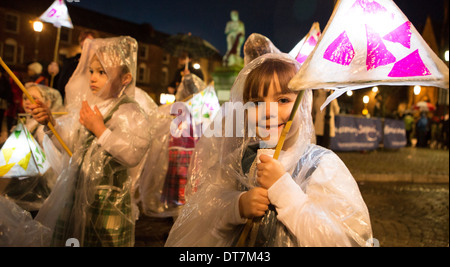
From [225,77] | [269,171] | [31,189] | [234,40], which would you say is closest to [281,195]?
[269,171]

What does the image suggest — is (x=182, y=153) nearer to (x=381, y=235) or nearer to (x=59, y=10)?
(x=59, y=10)

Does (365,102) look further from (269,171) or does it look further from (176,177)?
(269,171)

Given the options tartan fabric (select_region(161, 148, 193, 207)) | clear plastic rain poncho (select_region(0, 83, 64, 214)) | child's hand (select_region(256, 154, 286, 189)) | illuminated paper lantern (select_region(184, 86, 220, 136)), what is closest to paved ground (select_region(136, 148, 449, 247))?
tartan fabric (select_region(161, 148, 193, 207))

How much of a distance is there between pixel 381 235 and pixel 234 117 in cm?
347

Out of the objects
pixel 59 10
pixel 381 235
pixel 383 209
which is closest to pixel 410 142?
pixel 383 209

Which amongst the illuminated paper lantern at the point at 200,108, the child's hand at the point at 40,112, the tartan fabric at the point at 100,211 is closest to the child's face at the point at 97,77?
the tartan fabric at the point at 100,211

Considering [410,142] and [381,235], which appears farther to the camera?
[410,142]

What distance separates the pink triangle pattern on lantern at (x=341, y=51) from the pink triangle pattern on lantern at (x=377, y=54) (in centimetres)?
6

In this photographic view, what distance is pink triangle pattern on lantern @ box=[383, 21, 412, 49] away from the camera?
1.30 metres

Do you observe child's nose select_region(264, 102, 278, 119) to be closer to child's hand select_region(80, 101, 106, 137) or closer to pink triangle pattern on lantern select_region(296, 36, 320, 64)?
pink triangle pattern on lantern select_region(296, 36, 320, 64)

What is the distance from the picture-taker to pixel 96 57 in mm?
2617

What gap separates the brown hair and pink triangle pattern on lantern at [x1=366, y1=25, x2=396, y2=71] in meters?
0.35

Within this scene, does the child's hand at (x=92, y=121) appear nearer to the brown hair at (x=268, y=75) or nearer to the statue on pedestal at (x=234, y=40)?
the brown hair at (x=268, y=75)

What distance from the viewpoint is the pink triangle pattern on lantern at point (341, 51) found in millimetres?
1278
